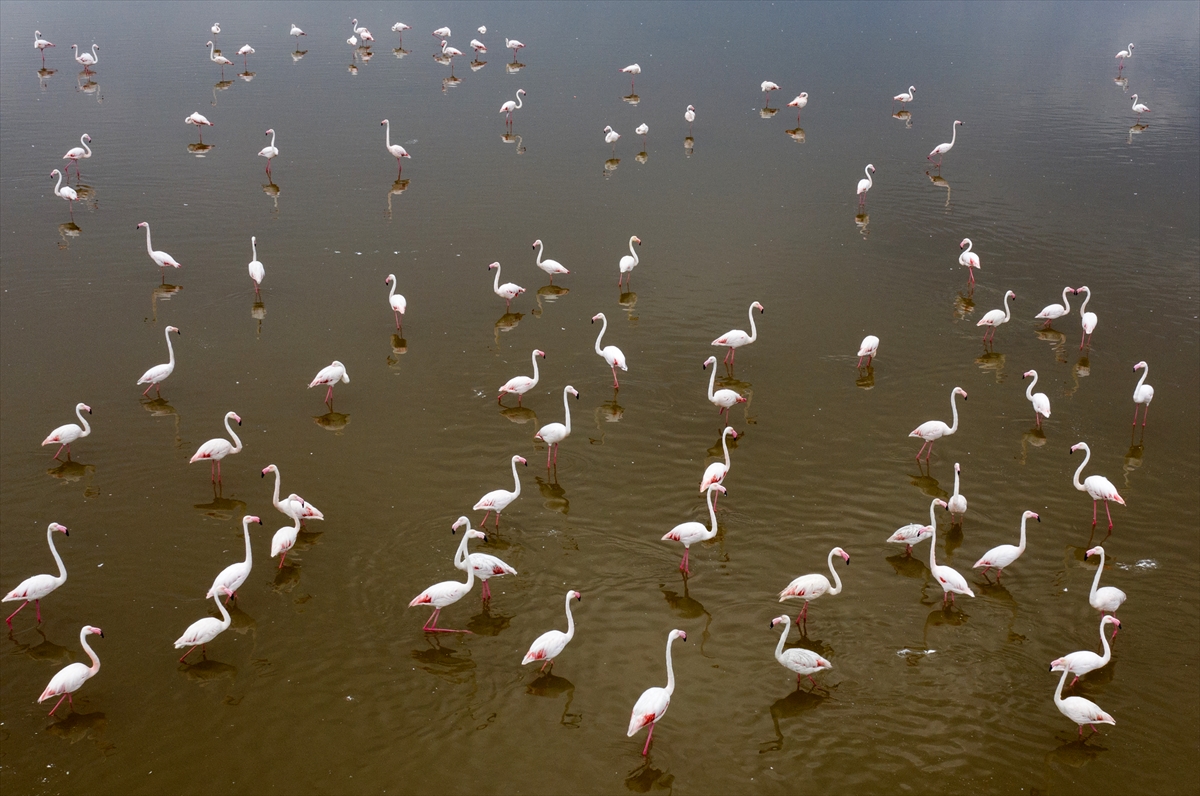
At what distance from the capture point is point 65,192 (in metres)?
22.4

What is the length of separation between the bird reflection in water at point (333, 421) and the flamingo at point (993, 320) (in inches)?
458

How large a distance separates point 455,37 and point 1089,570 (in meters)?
37.4

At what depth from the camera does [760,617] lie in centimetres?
1152

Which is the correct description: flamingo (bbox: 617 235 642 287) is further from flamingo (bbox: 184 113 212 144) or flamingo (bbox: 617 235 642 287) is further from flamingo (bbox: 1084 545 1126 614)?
flamingo (bbox: 184 113 212 144)

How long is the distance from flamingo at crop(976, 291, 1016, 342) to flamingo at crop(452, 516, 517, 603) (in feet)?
35.6

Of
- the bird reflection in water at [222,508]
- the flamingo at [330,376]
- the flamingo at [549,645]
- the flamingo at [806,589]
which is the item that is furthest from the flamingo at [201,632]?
the flamingo at [806,589]

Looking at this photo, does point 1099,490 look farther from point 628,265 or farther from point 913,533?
point 628,265

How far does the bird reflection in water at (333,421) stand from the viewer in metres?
15.2

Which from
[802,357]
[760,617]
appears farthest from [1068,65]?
[760,617]

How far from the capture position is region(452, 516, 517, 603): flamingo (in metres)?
11.4

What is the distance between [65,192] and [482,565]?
1700 centimetres

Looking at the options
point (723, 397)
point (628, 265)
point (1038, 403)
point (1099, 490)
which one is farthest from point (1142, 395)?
point (628, 265)

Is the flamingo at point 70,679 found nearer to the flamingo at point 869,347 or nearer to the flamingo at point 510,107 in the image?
the flamingo at point 869,347

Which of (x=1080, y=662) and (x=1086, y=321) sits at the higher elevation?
(x=1086, y=321)
